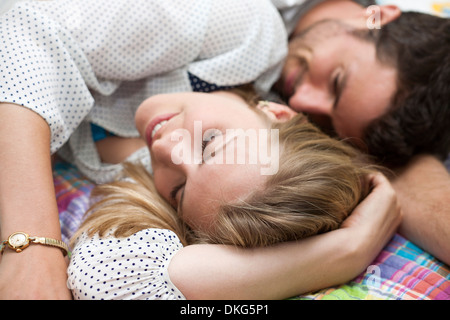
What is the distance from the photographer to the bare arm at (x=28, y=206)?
2.35 feet

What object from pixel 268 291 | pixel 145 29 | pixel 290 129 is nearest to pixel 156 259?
pixel 268 291

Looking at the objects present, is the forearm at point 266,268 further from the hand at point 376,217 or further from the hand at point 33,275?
the hand at point 33,275

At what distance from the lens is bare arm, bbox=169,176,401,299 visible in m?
0.77

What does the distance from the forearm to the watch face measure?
0.84 feet

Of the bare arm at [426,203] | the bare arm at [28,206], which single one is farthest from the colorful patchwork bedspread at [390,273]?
the bare arm at [28,206]

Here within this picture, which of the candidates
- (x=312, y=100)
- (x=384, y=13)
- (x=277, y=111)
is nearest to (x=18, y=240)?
(x=277, y=111)

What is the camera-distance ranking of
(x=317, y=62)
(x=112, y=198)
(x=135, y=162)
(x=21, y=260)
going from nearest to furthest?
(x=21, y=260) → (x=112, y=198) → (x=135, y=162) → (x=317, y=62)

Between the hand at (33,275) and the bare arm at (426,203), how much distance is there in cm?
78

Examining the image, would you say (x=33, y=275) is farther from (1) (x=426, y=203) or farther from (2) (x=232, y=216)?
(1) (x=426, y=203)

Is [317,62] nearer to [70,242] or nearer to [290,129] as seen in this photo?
[290,129]

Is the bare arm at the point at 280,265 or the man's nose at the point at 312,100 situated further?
the man's nose at the point at 312,100

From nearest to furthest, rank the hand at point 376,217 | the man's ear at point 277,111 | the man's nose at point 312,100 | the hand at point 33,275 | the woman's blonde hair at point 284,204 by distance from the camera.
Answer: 1. the hand at point 33,275
2. the woman's blonde hair at point 284,204
3. the hand at point 376,217
4. the man's ear at point 277,111
5. the man's nose at point 312,100

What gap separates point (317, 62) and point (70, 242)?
0.83 m

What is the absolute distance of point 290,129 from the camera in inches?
38.2
